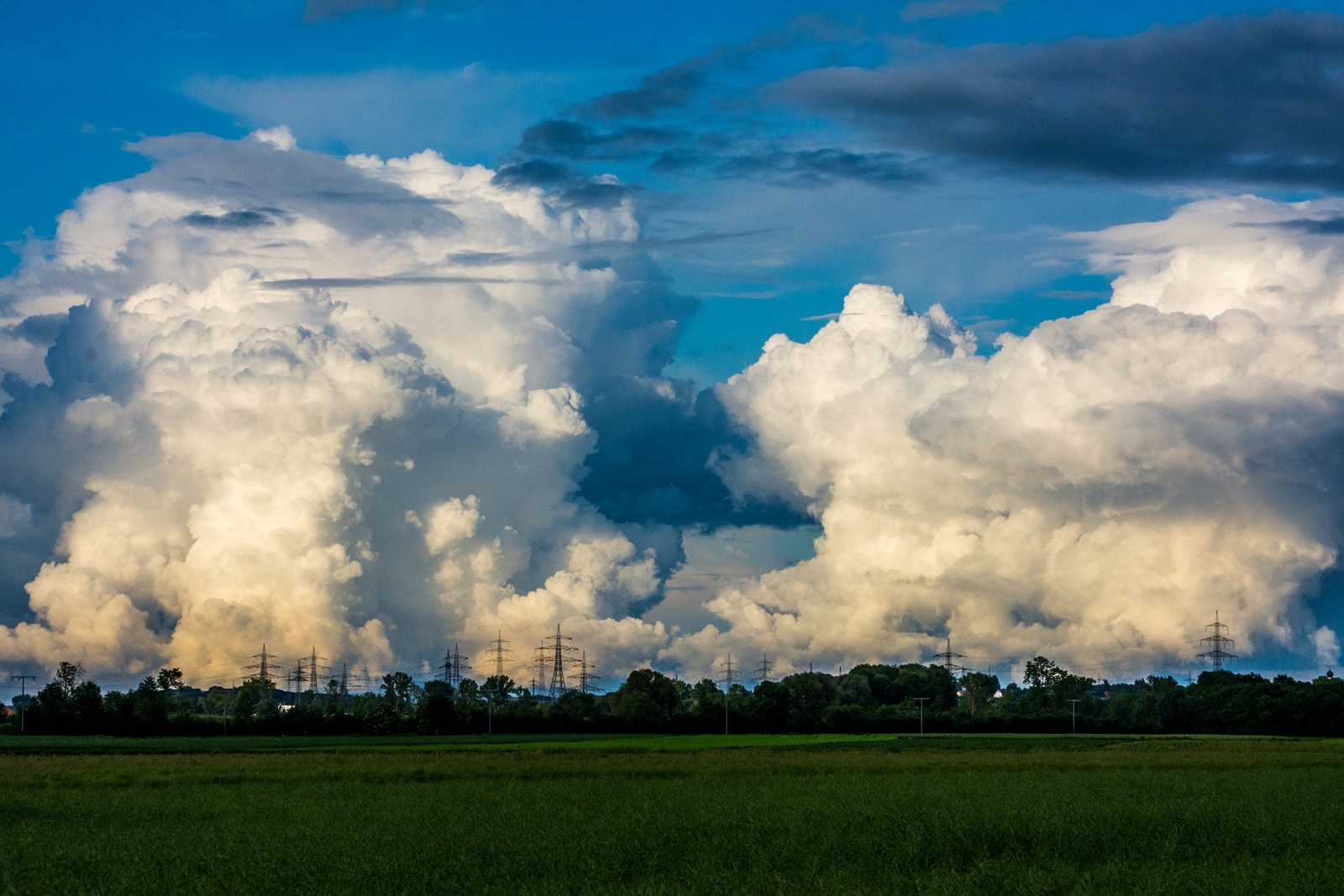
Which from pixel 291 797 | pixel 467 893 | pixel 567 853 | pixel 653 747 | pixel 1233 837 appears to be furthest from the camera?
pixel 653 747

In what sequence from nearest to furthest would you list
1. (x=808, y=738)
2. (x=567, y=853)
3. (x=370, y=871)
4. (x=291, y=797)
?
(x=370, y=871), (x=567, y=853), (x=291, y=797), (x=808, y=738)

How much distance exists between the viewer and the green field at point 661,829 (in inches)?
1351

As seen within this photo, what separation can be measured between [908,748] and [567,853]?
81871 millimetres

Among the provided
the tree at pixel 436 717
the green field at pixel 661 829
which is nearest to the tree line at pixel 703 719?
the tree at pixel 436 717

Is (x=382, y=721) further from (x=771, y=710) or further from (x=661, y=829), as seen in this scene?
(x=661, y=829)

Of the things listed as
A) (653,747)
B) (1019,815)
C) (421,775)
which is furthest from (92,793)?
(653,747)

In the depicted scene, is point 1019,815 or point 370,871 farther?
point 1019,815

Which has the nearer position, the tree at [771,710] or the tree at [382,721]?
the tree at [382,721]

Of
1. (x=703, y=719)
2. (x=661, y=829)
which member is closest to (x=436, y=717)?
(x=703, y=719)

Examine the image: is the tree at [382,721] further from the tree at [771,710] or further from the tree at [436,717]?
Answer: the tree at [771,710]

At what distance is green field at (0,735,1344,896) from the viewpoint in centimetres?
3431

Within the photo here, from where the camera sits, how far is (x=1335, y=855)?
131 ft

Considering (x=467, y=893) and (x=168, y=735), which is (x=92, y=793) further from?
(x=168, y=735)

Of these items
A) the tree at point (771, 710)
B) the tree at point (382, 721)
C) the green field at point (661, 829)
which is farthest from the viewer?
the tree at point (771, 710)
